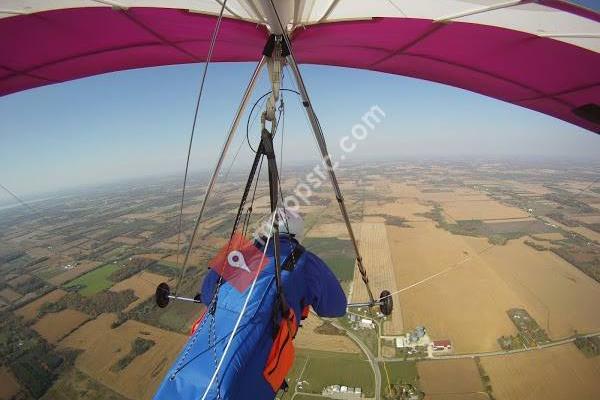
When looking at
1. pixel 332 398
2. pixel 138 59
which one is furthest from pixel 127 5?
pixel 332 398

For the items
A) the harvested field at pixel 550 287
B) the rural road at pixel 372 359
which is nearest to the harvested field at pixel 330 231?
the harvested field at pixel 550 287

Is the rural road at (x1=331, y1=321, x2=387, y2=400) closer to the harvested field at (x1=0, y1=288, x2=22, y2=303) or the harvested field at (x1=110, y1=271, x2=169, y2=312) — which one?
the harvested field at (x1=110, y1=271, x2=169, y2=312)

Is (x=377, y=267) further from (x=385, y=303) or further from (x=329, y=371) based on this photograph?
(x=385, y=303)

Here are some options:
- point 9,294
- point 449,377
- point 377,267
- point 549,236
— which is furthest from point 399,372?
point 9,294

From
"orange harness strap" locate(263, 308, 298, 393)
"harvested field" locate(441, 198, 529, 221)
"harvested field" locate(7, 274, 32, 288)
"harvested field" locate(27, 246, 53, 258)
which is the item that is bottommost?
"harvested field" locate(441, 198, 529, 221)

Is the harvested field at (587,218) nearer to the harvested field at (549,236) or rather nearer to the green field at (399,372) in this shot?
the harvested field at (549,236)

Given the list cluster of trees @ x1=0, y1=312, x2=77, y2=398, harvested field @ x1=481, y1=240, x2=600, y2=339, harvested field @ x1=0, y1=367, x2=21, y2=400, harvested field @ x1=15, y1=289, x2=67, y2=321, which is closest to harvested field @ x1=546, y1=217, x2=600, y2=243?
harvested field @ x1=481, y1=240, x2=600, y2=339

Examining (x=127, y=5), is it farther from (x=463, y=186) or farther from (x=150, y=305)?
(x=463, y=186)
